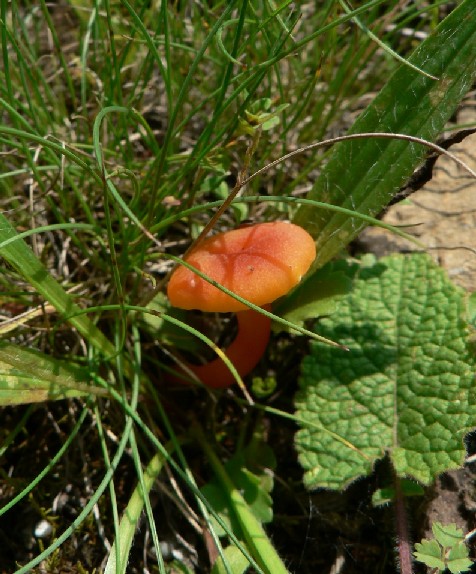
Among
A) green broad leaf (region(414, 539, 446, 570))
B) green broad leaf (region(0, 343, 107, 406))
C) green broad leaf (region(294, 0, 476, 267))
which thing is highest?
green broad leaf (region(294, 0, 476, 267))

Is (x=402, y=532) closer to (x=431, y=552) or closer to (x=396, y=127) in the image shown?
(x=431, y=552)

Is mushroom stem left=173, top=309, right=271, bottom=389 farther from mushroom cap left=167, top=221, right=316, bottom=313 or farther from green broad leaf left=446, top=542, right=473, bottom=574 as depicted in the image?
green broad leaf left=446, top=542, right=473, bottom=574

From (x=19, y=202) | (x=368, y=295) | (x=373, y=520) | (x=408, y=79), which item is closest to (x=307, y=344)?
(x=368, y=295)

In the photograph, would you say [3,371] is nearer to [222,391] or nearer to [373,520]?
[222,391]

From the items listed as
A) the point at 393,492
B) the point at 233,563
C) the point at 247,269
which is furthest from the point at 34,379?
the point at 393,492

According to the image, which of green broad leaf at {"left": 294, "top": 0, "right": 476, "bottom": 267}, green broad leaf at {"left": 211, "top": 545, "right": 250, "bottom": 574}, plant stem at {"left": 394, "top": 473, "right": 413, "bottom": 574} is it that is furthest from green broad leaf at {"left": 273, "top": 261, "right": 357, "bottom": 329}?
green broad leaf at {"left": 211, "top": 545, "right": 250, "bottom": 574}

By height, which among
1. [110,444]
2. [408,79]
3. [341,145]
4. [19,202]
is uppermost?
[408,79]
